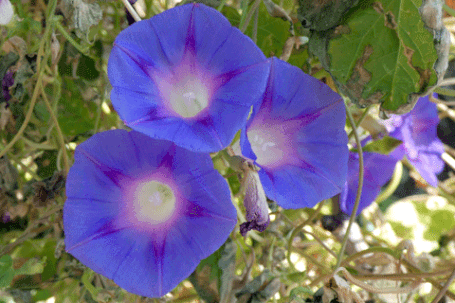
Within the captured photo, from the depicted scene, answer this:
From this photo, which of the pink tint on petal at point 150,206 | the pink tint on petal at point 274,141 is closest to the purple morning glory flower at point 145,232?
the pink tint on petal at point 150,206

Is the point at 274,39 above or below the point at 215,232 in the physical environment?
above

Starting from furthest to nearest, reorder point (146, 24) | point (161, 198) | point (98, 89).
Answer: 1. point (98, 89)
2. point (161, 198)
3. point (146, 24)

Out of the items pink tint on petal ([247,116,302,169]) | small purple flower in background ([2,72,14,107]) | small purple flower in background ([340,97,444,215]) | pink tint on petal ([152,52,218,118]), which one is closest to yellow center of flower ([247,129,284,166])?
pink tint on petal ([247,116,302,169])

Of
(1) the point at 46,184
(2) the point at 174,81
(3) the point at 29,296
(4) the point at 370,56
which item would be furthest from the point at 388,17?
(3) the point at 29,296

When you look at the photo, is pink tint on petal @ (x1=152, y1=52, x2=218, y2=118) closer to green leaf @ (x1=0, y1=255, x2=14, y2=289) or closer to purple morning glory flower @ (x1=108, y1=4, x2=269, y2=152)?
purple morning glory flower @ (x1=108, y1=4, x2=269, y2=152)

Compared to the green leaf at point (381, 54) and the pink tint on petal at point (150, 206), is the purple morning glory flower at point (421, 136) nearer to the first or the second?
the green leaf at point (381, 54)

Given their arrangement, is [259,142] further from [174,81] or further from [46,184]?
[46,184]
